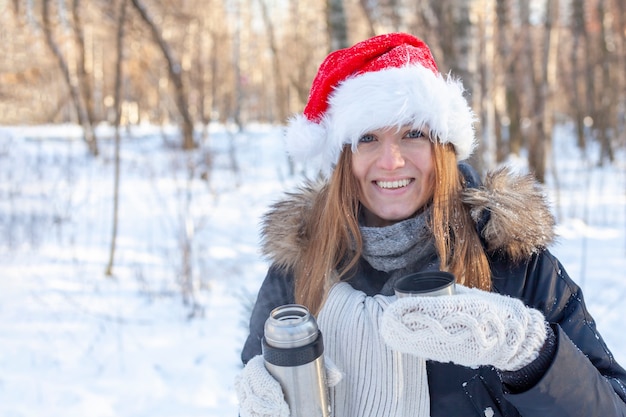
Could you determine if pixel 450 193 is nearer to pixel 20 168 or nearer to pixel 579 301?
pixel 579 301

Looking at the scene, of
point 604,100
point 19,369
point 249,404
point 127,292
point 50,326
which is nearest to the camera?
point 249,404

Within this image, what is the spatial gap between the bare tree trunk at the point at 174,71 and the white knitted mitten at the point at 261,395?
6.17 meters

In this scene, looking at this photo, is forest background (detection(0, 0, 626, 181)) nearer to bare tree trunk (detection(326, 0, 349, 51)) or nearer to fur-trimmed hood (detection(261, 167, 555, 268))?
bare tree trunk (detection(326, 0, 349, 51))

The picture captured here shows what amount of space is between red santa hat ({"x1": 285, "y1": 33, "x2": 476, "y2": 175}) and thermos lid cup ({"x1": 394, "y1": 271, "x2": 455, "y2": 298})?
0.56m

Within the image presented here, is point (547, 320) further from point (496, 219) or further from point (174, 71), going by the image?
point (174, 71)

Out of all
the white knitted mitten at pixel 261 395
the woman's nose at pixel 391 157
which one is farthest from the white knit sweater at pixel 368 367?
the woman's nose at pixel 391 157

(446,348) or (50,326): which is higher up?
(446,348)

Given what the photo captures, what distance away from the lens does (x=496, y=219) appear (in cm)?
139

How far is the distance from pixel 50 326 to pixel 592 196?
7.87 m

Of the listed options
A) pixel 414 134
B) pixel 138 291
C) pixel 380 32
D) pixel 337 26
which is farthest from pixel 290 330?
pixel 380 32

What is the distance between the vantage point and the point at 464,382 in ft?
4.33

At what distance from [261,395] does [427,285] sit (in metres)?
0.45

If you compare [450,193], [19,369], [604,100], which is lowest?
[19,369]

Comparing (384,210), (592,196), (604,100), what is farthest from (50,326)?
(604,100)
